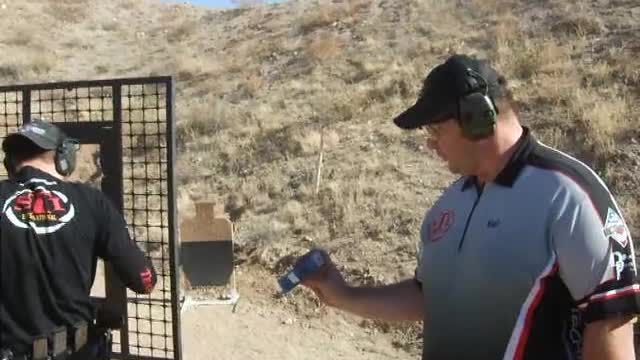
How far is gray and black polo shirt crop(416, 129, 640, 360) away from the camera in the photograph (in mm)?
1887

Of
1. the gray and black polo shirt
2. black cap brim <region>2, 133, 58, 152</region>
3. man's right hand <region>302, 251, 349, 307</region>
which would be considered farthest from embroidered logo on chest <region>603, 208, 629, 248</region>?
black cap brim <region>2, 133, 58, 152</region>

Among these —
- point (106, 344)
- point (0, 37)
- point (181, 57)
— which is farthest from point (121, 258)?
point (0, 37)

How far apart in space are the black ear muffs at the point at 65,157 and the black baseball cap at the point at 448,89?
1.94m

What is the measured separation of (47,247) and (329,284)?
4.43 feet

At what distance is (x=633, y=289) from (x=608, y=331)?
12 centimetres

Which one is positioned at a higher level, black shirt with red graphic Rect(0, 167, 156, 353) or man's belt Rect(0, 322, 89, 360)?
black shirt with red graphic Rect(0, 167, 156, 353)

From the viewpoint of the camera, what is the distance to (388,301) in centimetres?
266

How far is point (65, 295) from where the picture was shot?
3.43 meters

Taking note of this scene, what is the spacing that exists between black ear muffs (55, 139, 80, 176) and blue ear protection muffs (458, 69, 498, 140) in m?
2.12

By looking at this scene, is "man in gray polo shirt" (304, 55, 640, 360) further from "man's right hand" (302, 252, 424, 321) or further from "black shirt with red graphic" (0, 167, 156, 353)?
"black shirt with red graphic" (0, 167, 156, 353)

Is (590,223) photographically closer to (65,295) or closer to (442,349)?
(442,349)

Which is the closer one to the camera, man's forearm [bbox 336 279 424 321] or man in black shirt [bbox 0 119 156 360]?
man's forearm [bbox 336 279 424 321]

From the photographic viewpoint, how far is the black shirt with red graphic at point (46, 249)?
3.32 metres

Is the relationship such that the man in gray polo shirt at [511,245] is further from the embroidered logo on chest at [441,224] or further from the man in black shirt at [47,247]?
the man in black shirt at [47,247]
